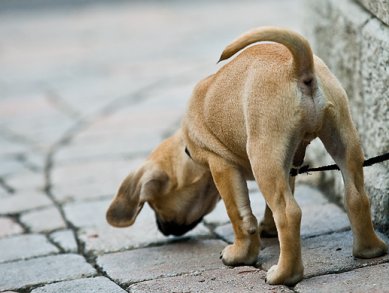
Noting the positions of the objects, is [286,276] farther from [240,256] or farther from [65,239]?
[65,239]

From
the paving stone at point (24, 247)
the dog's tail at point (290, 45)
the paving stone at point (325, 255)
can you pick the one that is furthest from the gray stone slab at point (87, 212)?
the dog's tail at point (290, 45)

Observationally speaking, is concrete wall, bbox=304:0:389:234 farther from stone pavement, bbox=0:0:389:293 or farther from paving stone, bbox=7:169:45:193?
paving stone, bbox=7:169:45:193

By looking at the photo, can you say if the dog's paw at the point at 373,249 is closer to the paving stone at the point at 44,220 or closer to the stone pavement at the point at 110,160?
the stone pavement at the point at 110,160

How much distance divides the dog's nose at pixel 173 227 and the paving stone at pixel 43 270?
0.42 metres

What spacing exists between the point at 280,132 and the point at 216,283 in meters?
0.71

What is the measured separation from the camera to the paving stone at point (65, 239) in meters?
4.60

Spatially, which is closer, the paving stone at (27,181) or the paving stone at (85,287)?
the paving stone at (85,287)

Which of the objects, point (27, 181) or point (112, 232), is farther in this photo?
point (27, 181)

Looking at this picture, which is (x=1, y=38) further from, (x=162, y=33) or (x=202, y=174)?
(x=202, y=174)

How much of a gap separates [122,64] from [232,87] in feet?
21.7

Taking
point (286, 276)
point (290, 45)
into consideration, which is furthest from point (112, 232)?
point (290, 45)

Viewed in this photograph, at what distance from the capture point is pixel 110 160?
6344 mm

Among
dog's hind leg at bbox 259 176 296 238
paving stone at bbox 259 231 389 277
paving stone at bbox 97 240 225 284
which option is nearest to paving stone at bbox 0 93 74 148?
paving stone at bbox 97 240 225 284

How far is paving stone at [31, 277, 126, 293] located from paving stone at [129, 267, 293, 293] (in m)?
0.10
